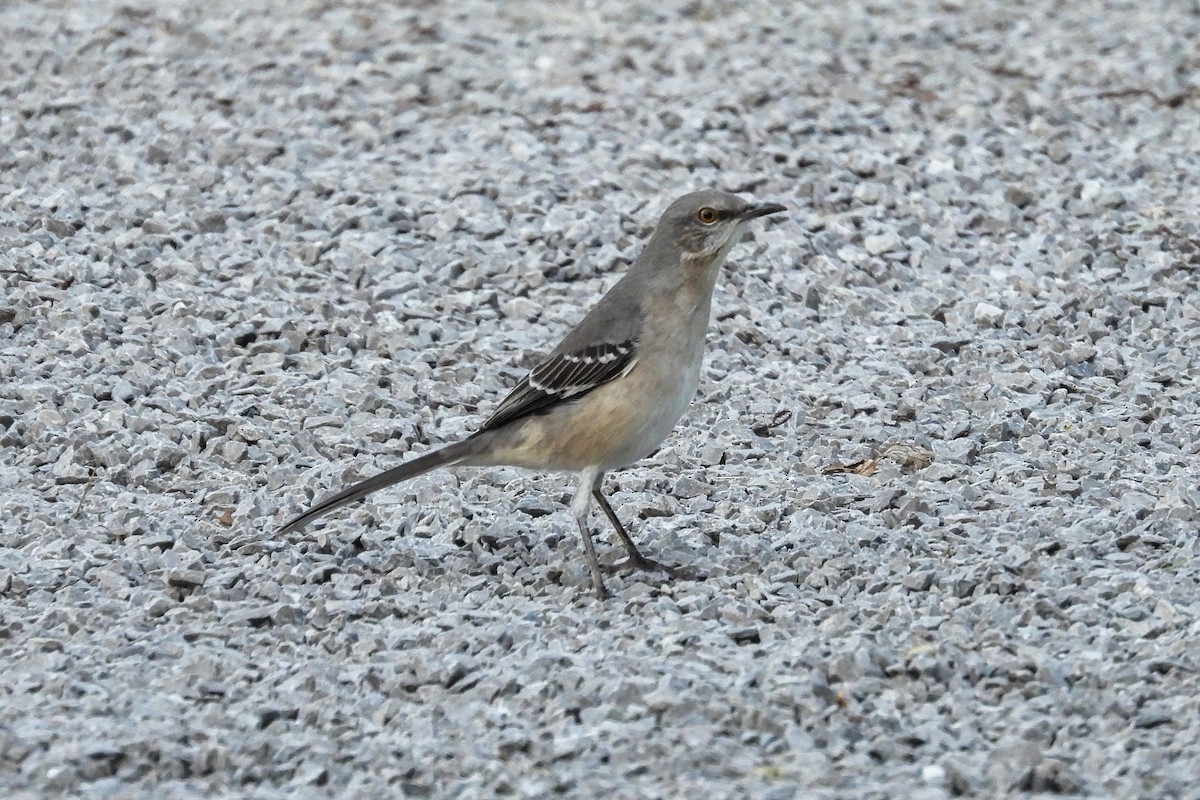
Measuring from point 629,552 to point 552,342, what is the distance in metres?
2.28

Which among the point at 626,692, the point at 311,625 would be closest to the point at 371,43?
the point at 311,625

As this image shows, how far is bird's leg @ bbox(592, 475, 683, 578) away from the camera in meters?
6.75

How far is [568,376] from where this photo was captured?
6.86m

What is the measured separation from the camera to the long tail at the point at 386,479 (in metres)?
6.67

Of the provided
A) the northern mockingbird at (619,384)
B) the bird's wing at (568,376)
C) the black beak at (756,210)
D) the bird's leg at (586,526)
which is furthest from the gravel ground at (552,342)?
the black beak at (756,210)

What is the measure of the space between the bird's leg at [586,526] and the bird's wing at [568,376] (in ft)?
1.09

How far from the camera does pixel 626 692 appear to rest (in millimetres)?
5516

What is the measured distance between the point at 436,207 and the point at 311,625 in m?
4.26

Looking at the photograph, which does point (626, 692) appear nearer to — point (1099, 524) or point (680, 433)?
point (1099, 524)

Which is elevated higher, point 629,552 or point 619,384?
point 619,384

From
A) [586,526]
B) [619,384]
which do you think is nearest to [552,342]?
[619,384]

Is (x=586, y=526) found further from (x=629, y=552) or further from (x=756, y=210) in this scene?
(x=756, y=210)

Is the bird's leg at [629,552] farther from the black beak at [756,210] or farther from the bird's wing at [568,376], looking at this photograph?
the black beak at [756,210]

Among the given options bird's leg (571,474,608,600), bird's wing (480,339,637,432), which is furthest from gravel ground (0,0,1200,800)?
bird's wing (480,339,637,432)
